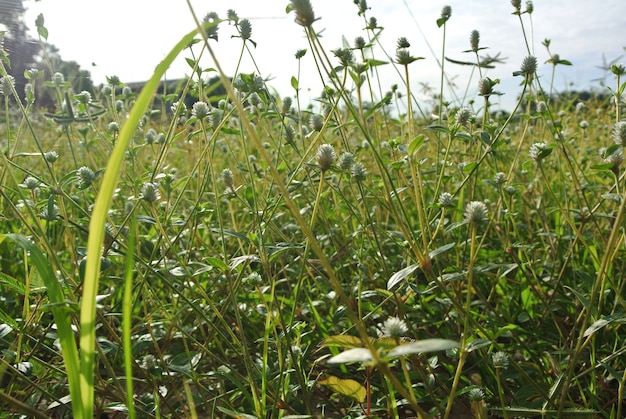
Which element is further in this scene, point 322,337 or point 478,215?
point 322,337

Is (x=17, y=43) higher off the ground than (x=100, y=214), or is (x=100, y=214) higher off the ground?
(x=17, y=43)

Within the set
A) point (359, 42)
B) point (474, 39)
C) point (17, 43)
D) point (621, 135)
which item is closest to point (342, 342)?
point (621, 135)

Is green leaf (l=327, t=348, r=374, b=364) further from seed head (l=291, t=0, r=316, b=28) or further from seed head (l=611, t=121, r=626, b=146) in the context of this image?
seed head (l=611, t=121, r=626, b=146)

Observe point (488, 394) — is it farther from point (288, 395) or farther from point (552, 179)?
point (552, 179)

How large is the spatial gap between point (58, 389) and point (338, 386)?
640 millimetres

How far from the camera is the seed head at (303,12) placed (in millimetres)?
688

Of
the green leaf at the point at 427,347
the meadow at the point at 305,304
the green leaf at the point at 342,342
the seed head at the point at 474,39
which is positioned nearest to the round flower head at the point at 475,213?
the meadow at the point at 305,304

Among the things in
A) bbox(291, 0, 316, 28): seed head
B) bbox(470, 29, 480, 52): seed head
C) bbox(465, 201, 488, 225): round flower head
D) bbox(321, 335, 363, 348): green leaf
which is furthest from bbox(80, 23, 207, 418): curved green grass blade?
bbox(470, 29, 480, 52): seed head

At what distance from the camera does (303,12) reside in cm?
69

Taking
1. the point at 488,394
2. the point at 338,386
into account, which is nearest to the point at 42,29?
the point at 338,386

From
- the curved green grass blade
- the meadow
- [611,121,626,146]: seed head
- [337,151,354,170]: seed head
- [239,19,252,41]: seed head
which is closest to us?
the curved green grass blade

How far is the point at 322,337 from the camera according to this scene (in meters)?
1.31

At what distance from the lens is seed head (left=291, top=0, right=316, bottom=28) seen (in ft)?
2.26

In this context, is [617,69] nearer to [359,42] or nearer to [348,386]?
[359,42]
